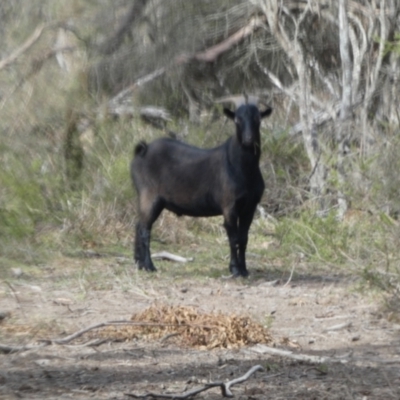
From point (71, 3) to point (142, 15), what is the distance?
70 centimetres

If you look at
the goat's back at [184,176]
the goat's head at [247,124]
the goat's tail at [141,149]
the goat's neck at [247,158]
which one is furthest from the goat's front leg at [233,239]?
the goat's tail at [141,149]

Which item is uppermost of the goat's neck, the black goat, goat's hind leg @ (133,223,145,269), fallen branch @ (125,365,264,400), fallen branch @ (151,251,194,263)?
fallen branch @ (125,365,264,400)

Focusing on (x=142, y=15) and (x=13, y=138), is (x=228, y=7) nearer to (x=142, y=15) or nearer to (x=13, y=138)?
(x=142, y=15)

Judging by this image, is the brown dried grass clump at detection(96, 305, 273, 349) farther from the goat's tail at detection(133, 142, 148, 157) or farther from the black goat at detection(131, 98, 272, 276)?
the goat's tail at detection(133, 142, 148, 157)

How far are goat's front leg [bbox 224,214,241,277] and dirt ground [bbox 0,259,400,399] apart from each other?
0.28 meters

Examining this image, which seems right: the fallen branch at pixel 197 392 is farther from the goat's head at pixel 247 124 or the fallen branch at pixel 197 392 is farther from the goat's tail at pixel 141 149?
the goat's tail at pixel 141 149

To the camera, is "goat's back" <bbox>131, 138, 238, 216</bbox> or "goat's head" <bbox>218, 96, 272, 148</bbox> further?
"goat's back" <bbox>131, 138, 238, 216</bbox>

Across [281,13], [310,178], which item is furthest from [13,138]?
[281,13]

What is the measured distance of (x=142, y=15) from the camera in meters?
6.55

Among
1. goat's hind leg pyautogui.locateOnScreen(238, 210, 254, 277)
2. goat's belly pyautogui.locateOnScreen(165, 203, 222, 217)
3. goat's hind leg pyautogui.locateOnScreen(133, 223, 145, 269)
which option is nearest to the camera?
goat's hind leg pyautogui.locateOnScreen(238, 210, 254, 277)

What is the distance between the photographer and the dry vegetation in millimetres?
6078

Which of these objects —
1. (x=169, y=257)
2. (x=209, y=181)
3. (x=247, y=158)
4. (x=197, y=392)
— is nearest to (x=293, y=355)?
(x=197, y=392)

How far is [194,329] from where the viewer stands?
25.3 feet

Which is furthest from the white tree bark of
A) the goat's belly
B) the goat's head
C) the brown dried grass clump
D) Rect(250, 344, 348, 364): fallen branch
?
Rect(250, 344, 348, 364): fallen branch
